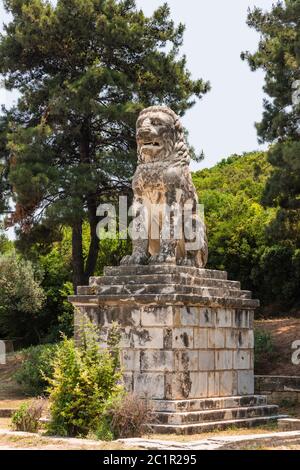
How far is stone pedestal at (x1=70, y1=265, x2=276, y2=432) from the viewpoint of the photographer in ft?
38.0

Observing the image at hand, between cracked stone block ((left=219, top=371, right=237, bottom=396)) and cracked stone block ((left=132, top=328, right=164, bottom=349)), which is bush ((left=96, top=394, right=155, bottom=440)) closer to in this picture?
cracked stone block ((left=132, top=328, right=164, bottom=349))

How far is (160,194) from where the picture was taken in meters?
12.6

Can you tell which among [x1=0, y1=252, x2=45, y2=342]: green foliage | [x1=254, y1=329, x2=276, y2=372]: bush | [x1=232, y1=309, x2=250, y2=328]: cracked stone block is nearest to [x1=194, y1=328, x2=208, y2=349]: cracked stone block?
[x1=232, y1=309, x2=250, y2=328]: cracked stone block

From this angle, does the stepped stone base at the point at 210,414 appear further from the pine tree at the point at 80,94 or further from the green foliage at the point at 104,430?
the pine tree at the point at 80,94

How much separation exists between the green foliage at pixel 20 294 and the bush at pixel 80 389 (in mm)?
17340

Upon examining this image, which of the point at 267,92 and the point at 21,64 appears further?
the point at 21,64

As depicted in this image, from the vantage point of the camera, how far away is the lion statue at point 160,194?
12531mm

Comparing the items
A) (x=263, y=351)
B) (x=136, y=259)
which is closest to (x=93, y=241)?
(x=263, y=351)

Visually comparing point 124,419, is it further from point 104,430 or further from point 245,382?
point 245,382

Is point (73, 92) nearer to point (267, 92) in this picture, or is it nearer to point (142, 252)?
point (267, 92)

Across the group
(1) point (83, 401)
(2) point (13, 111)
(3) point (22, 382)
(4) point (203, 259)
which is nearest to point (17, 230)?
(2) point (13, 111)

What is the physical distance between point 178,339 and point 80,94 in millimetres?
12174

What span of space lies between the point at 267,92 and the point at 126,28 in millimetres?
4857

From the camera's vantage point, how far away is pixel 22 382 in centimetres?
1947
